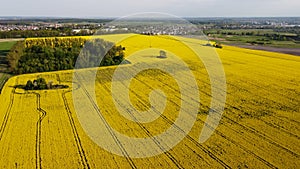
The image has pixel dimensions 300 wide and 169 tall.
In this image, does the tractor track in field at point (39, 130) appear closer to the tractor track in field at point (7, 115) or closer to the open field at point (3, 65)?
the tractor track in field at point (7, 115)

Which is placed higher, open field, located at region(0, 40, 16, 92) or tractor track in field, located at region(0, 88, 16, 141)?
open field, located at region(0, 40, 16, 92)

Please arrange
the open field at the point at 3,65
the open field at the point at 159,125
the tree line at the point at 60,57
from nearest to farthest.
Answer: the open field at the point at 159,125
the open field at the point at 3,65
the tree line at the point at 60,57

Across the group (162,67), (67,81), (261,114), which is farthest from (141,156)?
(162,67)

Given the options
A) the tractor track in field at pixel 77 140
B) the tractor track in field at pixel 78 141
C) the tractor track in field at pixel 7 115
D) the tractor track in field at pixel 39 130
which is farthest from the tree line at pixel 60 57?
the tractor track in field at pixel 78 141

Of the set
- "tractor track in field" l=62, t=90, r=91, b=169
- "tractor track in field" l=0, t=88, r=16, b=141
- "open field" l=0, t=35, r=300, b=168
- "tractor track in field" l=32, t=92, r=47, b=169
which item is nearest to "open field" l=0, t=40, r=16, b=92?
"open field" l=0, t=35, r=300, b=168

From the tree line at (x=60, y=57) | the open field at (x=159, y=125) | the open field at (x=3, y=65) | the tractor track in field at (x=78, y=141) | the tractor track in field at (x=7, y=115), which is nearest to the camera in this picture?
the tractor track in field at (x=78, y=141)

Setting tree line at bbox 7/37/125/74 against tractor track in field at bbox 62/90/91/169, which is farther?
tree line at bbox 7/37/125/74

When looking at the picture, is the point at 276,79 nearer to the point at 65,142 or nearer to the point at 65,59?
the point at 65,142

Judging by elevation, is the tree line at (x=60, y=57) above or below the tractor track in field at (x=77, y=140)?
above

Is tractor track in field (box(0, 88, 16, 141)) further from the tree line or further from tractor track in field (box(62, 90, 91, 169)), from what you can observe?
the tree line
